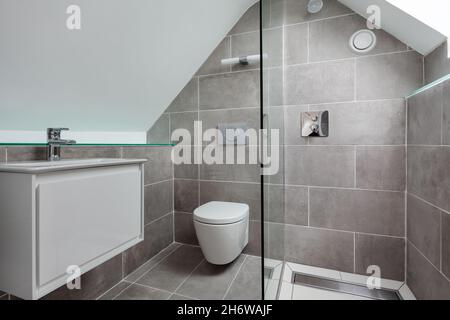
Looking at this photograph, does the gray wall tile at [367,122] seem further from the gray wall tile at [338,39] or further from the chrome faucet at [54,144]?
the chrome faucet at [54,144]

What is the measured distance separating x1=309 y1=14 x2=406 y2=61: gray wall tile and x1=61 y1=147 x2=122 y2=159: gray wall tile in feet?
5.02

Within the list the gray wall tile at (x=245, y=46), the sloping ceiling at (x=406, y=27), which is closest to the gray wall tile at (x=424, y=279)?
the sloping ceiling at (x=406, y=27)

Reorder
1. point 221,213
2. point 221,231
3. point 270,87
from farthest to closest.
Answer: point 221,213, point 221,231, point 270,87

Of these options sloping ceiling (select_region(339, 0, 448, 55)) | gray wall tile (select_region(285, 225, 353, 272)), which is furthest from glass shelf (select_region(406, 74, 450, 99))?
gray wall tile (select_region(285, 225, 353, 272))

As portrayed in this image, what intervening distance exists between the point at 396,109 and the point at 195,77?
60.5 inches

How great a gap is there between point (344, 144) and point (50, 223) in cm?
169

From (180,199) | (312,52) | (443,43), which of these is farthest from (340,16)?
(180,199)

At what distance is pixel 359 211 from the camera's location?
1.60 metres

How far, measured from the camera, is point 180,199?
7.02 ft

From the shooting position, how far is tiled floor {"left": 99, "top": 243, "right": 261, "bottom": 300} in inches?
55.6

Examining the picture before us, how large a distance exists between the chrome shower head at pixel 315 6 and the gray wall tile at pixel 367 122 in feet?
2.24

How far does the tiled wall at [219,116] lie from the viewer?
1.91 meters

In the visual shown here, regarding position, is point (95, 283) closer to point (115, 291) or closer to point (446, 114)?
point (115, 291)

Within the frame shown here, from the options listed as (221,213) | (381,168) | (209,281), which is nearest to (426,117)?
(381,168)
